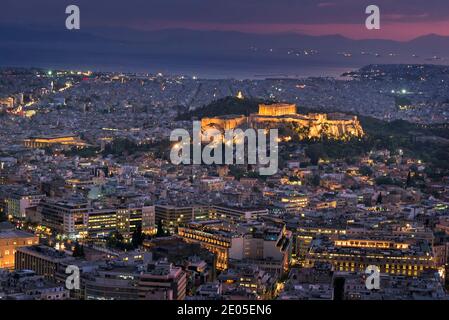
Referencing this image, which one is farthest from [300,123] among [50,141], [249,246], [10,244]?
[10,244]

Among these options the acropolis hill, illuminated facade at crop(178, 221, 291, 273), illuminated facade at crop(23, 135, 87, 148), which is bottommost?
illuminated facade at crop(178, 221, 291, 273)

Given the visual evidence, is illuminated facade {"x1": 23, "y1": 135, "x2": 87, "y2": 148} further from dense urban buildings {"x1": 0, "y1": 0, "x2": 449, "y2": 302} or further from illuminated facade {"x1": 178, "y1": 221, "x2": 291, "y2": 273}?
illuminated facade {"x1": 178, "y1": 221, "x2": 291, "y2": 273}

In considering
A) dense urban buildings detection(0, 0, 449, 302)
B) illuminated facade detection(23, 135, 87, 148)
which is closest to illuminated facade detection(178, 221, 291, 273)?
dense urban buildings detection(0, 0, 449, 302)

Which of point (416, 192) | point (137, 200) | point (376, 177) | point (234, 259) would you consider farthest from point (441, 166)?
point (234, 259)

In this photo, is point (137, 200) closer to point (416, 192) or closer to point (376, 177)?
point (416, 192)

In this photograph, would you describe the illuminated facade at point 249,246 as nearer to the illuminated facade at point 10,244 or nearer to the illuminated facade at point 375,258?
the illuminated facade at point 375,258

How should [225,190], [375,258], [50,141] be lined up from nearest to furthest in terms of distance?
[375,258], [225,190], [50,141]

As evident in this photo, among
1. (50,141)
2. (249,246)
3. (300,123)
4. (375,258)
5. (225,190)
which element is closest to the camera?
(375,258)

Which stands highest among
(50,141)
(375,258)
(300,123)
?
(300,123)

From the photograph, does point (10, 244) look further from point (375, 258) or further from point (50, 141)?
point (50, 141)
